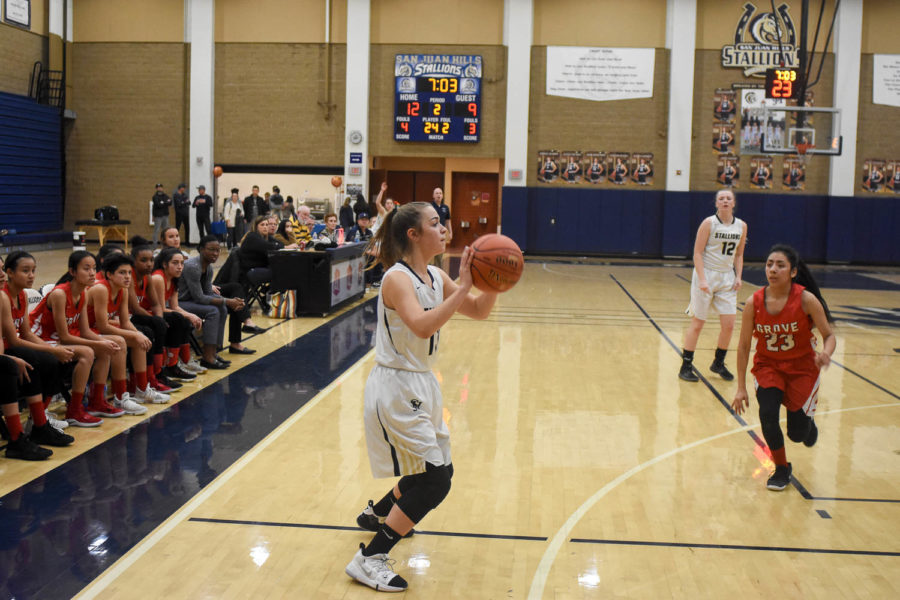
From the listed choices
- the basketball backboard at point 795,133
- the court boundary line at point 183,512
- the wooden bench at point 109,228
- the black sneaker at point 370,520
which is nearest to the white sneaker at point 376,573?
the black sneaker at point 370,520

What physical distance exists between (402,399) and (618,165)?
21.0 m

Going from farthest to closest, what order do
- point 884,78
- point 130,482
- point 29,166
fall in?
point 884,78 < point 29,166 < point 130,482

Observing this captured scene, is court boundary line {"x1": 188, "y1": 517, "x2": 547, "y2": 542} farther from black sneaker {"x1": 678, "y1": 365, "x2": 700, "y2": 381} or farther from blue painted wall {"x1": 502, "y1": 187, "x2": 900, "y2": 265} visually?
blue painted wall {"x1": 502, "y1": 187, "x2": 900, "y2": 265}

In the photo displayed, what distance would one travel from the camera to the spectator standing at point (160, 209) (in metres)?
22.2

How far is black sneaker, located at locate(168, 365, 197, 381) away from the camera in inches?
301

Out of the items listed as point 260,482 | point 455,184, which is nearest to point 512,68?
point 455,184

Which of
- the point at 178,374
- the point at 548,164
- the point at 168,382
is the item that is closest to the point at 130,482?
the point at 168,382

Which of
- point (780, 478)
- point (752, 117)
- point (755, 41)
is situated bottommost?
point (780, 478)

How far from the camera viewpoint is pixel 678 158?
2338 cm

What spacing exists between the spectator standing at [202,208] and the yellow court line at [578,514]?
1880cm

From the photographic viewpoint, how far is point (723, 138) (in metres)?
23.4

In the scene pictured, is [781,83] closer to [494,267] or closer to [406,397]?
[494,267]

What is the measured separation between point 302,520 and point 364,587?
2.71 feet

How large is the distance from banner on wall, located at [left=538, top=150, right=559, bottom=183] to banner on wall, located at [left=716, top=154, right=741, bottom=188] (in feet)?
13.6
